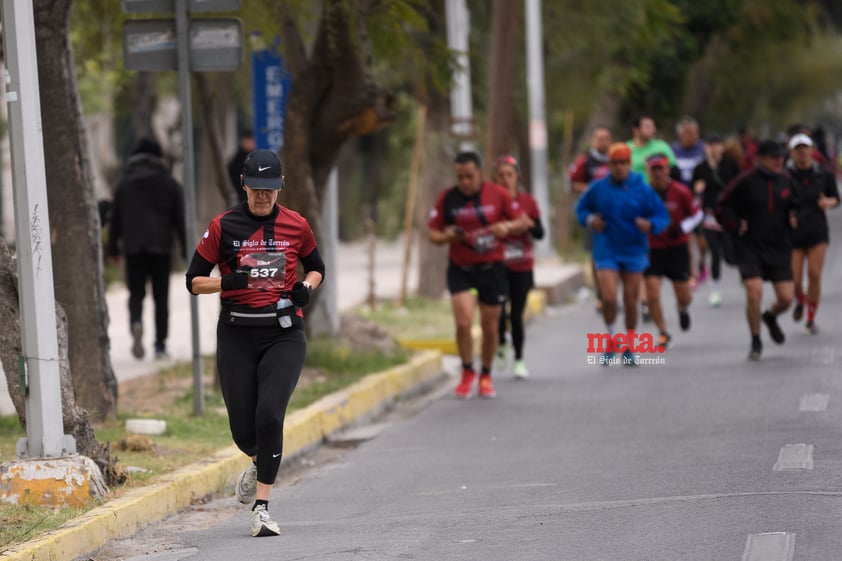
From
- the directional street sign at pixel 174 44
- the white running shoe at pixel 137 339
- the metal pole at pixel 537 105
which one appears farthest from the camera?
the metal pole at pixel 537 105

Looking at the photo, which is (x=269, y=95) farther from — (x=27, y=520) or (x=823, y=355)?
(x=27, y=520)

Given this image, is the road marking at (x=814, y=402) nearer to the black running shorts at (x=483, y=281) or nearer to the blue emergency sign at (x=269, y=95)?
the black running shorts at (x=483, y=281)

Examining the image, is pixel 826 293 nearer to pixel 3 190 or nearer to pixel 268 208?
pixel 268 208

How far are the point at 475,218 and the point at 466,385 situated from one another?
1.44m

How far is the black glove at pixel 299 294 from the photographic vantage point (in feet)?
25.4

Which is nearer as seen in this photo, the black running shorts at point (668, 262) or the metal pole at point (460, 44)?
the black running shorts at point (668, 262)

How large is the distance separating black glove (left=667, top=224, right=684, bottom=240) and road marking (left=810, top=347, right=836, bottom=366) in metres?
1.65

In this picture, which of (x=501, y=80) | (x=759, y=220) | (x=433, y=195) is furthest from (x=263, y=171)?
(x=433, y=195)

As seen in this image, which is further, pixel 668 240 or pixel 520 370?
pixel 668 240

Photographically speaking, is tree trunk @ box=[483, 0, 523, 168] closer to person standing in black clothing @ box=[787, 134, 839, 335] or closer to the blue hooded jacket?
person standing in black clothing @ box=[787, 134, 839, 335]

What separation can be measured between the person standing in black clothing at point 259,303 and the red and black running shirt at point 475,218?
4.80m

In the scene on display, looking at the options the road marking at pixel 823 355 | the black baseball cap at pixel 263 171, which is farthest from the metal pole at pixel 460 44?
the black baseball cap at pixel 263 171

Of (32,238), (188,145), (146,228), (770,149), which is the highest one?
(188,145)

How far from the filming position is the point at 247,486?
316 inches
